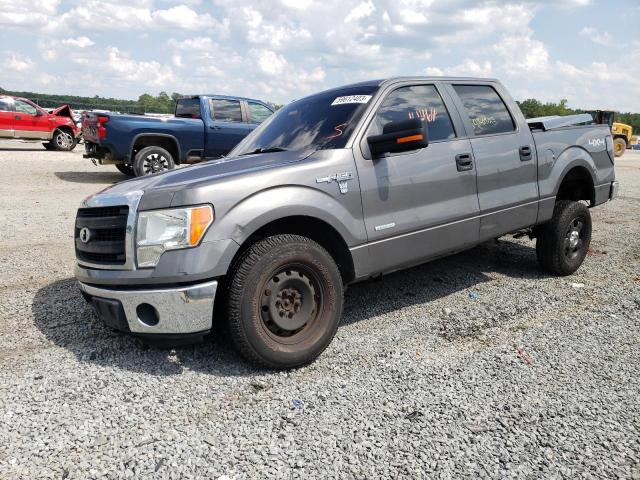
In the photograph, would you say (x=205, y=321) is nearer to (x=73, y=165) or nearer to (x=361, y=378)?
(x=361, y=378)

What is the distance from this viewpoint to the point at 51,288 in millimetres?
4789

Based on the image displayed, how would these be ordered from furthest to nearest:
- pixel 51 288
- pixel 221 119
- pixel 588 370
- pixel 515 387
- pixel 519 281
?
pixel 221 119 → pixel 519 281 → pixel 51 288 → pixel 588 370 → pixel 515 387

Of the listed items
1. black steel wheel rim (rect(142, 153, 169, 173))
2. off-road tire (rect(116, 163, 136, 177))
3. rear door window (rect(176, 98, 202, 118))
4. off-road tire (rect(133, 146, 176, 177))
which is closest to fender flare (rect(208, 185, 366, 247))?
off-road tire (rect(133, 146, 176, 177))

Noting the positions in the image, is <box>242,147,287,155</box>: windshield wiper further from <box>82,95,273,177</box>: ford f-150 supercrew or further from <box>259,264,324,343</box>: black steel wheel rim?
<box>82,95,273,177</box>: ford f-150 supercrew

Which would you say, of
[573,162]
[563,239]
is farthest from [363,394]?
[573,162]

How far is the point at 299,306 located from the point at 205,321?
62 centimetres

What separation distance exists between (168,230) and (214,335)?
44.1 inches

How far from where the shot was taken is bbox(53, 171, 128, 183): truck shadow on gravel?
497 inches

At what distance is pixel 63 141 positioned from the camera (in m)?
19.4

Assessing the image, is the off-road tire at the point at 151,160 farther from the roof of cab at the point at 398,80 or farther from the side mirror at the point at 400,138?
the side mirror at the point at 400,138

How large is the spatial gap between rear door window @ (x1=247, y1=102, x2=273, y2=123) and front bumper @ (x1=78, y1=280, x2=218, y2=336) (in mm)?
9873

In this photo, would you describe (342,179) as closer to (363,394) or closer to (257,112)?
(363,394)

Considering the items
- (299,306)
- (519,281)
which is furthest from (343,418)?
(519,281)

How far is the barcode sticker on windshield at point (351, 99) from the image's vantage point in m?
3.94
